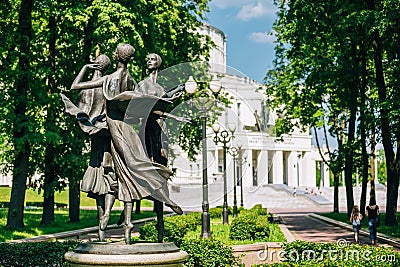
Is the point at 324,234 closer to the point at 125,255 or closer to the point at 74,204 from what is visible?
the point at 74,204

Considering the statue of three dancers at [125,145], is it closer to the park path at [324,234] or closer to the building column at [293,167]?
the park path at [324,234]

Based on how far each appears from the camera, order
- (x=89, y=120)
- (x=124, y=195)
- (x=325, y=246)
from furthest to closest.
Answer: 1. (x=325, y=246)
2. (x=89, y=120)
3. (x=124, y=195)

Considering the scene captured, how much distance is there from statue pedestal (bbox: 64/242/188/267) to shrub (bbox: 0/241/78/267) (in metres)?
3.54

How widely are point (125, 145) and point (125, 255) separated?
1.49 meters

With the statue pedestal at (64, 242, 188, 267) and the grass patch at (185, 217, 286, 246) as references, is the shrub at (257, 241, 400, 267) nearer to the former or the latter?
the statue pedestal at (64, 242, 188, 267)

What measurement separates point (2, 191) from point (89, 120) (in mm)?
45565

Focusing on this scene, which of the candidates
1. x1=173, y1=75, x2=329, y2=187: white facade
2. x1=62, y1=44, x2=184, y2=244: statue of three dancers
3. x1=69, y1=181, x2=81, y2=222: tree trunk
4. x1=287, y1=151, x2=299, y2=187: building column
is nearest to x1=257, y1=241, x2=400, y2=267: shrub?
x1=173, y1=75, x2=329, y2=187: white facade

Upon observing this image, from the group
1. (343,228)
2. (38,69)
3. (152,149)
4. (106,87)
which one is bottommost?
(343,228)

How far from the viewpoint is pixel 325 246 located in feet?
37.8

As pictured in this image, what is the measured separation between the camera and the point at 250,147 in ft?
54.9

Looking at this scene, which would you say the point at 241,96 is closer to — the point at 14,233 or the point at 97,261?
the point at 97,261

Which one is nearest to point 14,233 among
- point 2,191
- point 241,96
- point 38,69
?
point 38,69

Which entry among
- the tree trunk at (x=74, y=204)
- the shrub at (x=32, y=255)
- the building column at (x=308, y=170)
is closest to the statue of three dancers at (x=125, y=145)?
the shrub at (x=32, y=255)

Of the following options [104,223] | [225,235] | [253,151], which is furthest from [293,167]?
[104,223]
